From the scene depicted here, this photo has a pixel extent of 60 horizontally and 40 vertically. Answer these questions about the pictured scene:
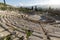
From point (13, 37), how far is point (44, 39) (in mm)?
822

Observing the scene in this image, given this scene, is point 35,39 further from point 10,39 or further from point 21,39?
point 10,39

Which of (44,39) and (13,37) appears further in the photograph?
(13,37)

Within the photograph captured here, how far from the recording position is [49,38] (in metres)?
4.61

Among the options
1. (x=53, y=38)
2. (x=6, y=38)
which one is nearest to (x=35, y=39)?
(x=53, y=38)

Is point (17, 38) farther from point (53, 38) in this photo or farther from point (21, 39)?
point (53, 38)

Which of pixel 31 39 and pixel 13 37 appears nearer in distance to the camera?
pixel 31 39

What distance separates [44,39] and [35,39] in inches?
8.3

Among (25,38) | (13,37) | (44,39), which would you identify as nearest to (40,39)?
(44,39)

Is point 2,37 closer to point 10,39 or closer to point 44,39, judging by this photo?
point 10,39

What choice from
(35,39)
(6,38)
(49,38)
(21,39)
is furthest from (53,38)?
(6,38)

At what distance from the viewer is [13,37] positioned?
487 cm

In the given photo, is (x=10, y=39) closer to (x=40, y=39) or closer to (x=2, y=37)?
(x=2, y=37)

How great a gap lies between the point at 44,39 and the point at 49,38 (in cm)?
14

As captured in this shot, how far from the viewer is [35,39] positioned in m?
4.55
